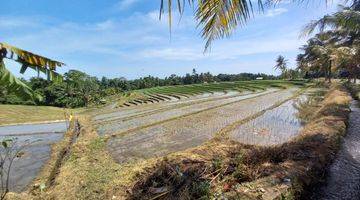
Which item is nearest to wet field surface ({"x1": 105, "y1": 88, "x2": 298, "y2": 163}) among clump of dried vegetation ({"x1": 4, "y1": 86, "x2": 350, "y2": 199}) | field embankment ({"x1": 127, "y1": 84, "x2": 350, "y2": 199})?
clump of dried vegetation ({"x1": 4, "y1": 86, "x2": 350, "y2": 199})

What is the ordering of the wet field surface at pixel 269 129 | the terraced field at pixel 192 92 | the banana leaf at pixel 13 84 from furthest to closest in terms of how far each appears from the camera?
the terraced field at pixel 192 92 → the wet field surface at pixel 269 129 → the banana leaf at pixel 13 84

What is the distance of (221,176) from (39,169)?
5.92m

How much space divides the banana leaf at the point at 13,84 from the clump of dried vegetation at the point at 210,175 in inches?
98.8

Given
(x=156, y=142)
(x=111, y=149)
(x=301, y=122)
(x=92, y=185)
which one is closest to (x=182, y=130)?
(x=156, y=142)

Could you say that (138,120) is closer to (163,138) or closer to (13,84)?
(163,138)

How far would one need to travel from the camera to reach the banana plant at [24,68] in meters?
3.89

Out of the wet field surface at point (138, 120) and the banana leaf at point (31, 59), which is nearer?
the banana leaf at point (31, 59)

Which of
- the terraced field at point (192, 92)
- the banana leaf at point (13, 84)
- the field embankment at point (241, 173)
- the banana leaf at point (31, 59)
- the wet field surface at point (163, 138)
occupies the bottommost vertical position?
the terraced field at point (192, 92)

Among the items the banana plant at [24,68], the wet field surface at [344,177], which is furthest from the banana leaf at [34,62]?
the wet field surface at [344,177]

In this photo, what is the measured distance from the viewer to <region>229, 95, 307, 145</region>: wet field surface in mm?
10023

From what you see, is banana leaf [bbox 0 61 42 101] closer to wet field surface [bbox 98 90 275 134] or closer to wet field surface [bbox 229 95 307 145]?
wet field surface [bbox 229 95 307 145]

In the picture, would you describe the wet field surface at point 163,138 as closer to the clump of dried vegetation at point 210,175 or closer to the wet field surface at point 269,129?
the wet field surface at point 269,129

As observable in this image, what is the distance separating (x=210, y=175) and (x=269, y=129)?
6.31 meters

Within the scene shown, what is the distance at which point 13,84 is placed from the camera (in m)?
3.92
